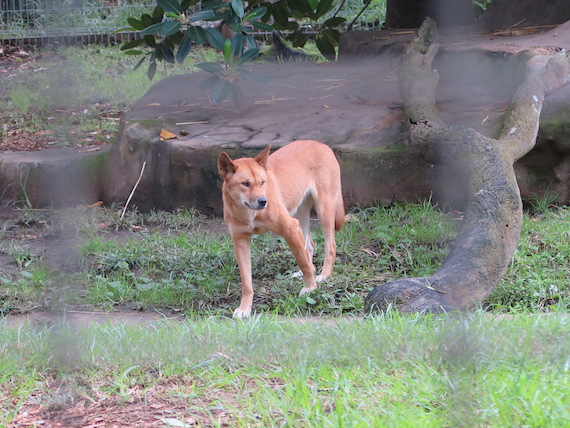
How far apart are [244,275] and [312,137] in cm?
189

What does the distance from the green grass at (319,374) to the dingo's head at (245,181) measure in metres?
1.30

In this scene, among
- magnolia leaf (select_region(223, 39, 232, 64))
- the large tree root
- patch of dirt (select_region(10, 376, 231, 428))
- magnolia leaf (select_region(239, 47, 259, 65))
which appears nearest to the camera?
patch of dirt (select_region(10, 376, 231, 428))

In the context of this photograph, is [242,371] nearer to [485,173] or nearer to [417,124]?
[485,173]

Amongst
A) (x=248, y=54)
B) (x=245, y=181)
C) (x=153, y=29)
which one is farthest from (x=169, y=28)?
(x=245, y=181)

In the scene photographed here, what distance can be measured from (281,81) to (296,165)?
285 cm

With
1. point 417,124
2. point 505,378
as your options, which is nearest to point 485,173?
point 417,124

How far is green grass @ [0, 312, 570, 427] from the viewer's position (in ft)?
6.68

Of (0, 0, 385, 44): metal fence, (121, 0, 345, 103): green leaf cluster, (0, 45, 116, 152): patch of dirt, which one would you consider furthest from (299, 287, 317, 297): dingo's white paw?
(0, 0, 385, 44): metal fence

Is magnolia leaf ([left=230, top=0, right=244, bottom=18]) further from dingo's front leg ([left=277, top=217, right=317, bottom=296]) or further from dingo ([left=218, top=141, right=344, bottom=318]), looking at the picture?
dingo's front leg ([left=277, top=217, right=317, bottom=296])

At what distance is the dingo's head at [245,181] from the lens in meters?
4.09

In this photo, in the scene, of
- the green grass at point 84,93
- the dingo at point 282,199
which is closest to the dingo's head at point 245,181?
the dingo at point 282,199

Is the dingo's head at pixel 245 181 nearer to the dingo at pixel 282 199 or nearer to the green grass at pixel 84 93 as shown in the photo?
the dingo at pixel 282 199

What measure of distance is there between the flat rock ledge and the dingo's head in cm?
148

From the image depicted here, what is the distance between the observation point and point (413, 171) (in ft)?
18.2
